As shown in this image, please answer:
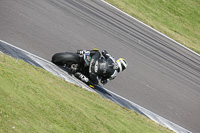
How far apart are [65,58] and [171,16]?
1117 cm

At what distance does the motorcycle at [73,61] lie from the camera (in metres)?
10.2

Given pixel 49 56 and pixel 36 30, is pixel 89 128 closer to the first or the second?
pixel 49 56

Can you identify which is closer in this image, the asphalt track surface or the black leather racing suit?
the black leather racing suit

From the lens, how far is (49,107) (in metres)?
6.74

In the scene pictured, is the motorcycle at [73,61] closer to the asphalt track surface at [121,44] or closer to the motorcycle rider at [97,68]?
the motorcycle rider at [97,68]

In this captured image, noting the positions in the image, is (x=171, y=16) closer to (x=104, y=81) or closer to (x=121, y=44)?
(x=121, y=44)

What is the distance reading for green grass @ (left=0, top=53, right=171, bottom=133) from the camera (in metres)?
5.84

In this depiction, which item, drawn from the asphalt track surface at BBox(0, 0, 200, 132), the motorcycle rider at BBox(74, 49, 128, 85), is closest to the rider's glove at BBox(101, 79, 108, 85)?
the motorcycle rider at BBox(74, 49, 128, 85)

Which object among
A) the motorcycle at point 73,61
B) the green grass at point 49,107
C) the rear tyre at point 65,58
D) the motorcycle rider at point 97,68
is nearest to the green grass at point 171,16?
the motorcycle rider at point 97,68

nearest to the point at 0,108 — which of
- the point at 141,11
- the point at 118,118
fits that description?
the point at 118,118

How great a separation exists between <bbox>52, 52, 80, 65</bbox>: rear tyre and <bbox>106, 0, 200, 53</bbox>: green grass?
26.0 ft

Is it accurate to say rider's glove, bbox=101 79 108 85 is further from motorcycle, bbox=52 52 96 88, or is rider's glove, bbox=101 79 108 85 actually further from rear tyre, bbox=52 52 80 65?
rear tyre, bbox=52 52 80 65

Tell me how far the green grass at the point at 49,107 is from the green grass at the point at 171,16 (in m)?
9.05

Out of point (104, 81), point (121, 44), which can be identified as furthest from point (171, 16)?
point (104, 81)
